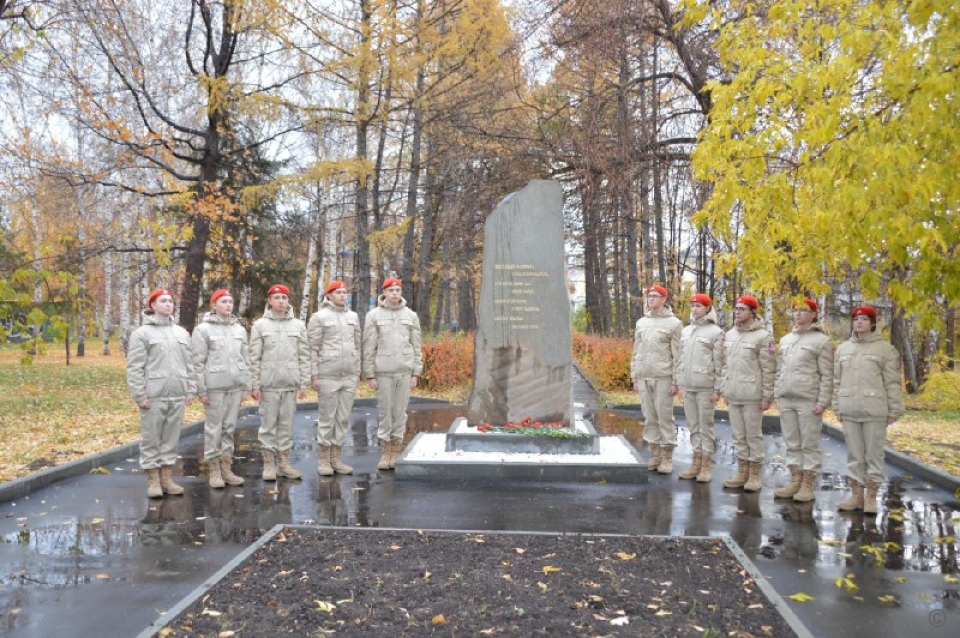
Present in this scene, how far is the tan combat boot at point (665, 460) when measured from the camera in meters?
7.58

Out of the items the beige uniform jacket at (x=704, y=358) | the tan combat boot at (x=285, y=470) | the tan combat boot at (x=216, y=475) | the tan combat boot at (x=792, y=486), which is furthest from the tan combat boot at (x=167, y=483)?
the tan combat boot at (x=792, y=486)

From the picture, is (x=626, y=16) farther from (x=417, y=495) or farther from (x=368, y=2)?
(x=417, y=495)

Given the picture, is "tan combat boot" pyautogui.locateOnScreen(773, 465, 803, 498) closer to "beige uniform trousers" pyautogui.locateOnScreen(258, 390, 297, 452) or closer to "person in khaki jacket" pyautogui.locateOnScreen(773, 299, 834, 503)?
"person in khaki jacket" pyautogui.locateOnScreen(773, 299, 834, 503)

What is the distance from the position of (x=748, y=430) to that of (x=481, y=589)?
399cm

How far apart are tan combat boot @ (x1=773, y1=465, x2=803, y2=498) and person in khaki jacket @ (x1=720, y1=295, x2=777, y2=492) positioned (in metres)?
0.28

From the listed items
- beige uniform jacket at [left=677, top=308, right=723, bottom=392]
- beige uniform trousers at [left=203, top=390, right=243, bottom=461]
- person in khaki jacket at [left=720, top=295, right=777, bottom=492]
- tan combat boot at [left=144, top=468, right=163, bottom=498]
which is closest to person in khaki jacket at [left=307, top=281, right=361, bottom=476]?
beige uniform trousers at [left=203, top=390, right=243, bottom=461]

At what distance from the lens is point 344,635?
339cm

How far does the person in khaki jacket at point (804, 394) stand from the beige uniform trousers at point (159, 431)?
573cm

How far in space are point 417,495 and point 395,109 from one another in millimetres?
9301

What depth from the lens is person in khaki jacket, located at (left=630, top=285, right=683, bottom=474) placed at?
7574 mm

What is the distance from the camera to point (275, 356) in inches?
280

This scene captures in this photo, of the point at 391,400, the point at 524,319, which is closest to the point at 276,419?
the point at 391,400

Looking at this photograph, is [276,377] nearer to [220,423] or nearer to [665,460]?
[220,423]

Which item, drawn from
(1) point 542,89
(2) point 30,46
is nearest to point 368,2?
(2) point 30,46
